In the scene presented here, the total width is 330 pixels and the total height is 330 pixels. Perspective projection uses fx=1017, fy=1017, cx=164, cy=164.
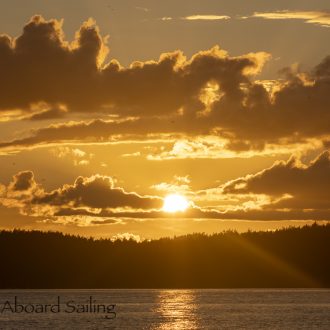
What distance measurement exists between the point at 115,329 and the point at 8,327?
21.4m

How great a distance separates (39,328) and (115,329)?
15.2 meters

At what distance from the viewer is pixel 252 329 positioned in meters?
200

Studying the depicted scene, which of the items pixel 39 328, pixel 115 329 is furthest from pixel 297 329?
pixel 39 328

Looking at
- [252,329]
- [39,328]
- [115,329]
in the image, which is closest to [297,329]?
[252,329]

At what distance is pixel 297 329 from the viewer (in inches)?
7864

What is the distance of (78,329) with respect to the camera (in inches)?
7707

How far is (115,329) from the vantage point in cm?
19662

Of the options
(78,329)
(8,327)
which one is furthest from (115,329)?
(8,327)

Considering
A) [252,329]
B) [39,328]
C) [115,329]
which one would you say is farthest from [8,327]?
[252,329]

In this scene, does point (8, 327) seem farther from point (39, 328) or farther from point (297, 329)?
point (297, 329)

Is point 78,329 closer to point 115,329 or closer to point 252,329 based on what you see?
point 115,329

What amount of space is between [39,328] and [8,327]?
623cm

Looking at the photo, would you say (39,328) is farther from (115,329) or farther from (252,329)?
(252,329)

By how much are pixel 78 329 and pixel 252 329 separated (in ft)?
112
